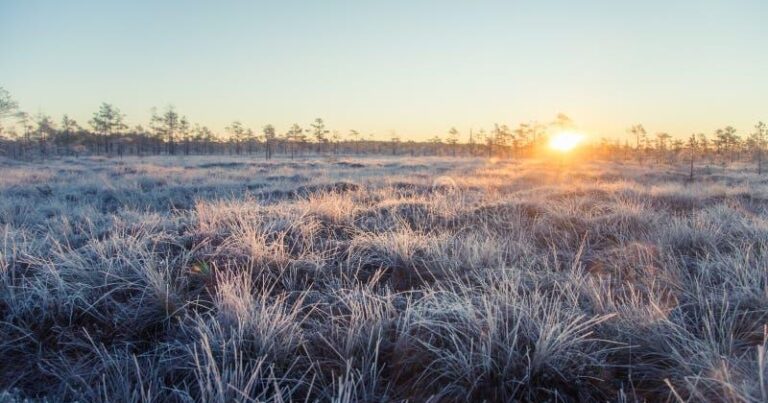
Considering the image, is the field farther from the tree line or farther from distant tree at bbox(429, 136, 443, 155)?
distant tree at bbox(429, 136, 443, 155)

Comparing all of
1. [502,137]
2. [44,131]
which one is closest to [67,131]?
[44,131]

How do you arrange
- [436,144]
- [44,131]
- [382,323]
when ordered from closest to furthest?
[382,323] → [44,131] → [436,144]

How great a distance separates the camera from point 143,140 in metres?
77.8

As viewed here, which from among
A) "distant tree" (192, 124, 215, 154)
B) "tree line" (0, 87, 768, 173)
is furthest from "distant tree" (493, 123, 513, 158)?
"distant tree" (192, 124, 215, 154)

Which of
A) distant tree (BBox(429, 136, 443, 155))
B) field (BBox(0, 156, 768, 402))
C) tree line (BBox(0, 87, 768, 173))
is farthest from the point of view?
distant tree (BBox(429, 136, 443, 155))

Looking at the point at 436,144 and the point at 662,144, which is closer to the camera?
the point at 662,144

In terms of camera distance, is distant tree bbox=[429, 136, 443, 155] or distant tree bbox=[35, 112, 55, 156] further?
distant tree bbox=[429, 136, 443, 155]

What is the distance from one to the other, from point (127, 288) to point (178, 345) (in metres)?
1.10

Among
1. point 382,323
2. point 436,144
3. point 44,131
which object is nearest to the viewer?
point 382,323

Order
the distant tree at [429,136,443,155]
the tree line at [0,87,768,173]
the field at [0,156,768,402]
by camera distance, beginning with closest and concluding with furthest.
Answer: the field at [0,156,768,402] → the tree line at [0,87,768,173] → the distant tree at [429,136,443,155]

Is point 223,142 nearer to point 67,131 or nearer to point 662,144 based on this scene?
point 67,131

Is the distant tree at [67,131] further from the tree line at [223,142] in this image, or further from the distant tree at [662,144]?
the distant tree at [662,144]

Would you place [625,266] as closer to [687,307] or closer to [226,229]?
[687,307]

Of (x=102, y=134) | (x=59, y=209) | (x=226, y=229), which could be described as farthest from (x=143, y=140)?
(x=226, y=229)
